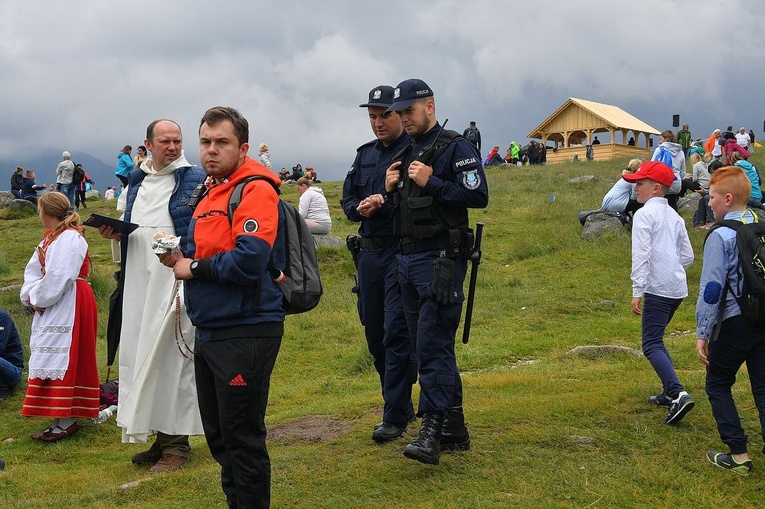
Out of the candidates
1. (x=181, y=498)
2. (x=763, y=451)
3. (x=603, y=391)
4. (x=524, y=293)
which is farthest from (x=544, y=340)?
(x=181, y=498)

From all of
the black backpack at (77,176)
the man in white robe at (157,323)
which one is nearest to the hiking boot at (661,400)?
the man in white robe at (157,323)

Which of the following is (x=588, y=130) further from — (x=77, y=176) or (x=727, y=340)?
(x=727, y=340)

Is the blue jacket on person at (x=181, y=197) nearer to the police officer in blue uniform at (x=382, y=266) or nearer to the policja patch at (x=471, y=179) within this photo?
the police officer in blue uniform at (x=382, y=266)

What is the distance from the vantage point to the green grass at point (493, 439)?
4742 millimetres

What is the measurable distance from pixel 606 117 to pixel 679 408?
41.2 m

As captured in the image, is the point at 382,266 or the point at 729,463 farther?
the point at 382,266

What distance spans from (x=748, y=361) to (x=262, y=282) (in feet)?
10.4

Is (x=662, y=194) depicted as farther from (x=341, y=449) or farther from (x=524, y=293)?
(x=524, y=293)

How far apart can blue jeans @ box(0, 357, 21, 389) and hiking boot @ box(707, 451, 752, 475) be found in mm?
7313

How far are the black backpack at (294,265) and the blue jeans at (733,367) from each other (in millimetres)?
2655

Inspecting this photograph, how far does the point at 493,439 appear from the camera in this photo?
18.4ft

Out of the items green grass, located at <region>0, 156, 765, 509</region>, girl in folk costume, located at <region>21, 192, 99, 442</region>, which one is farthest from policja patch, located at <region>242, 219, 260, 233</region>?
girl in folk costume, located at <region>21, 192, 99, 442</region>

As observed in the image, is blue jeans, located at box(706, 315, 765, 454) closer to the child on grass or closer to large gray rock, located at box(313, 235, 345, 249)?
the child on grass

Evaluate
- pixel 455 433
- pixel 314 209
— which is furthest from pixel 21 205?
pixel 455 433
